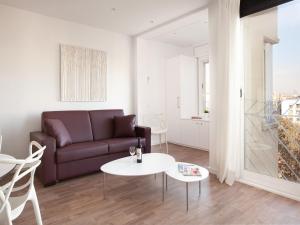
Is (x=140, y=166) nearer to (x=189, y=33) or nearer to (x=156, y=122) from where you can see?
(x=156, y=122)

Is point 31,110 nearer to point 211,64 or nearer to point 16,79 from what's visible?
point 16,79

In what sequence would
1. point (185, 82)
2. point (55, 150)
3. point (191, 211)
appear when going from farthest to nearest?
point (185, 82) → point (55, 150) → point (191, 211)

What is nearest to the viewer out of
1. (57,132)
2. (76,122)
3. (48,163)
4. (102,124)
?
(48,163)

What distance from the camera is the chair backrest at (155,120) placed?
16.2ft

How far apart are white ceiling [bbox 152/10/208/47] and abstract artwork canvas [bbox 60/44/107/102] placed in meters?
1.53

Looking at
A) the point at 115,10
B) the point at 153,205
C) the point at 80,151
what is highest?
the point at 115,10

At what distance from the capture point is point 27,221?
1.90 metres

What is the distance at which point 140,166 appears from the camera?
7.77 feet

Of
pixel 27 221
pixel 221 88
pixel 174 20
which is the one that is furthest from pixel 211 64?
pixel 27 221

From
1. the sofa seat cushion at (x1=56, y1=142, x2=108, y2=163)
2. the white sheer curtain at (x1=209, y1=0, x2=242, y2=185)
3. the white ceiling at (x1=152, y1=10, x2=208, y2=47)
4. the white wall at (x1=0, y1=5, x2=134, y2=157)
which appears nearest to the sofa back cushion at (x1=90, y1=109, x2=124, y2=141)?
the white wall at (x1=0, y1=5, x2=134, y2=157)

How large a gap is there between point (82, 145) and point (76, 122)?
0.60m

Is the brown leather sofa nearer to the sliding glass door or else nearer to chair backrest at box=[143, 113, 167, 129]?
chair backrest at box=[143, 113, 167, 129]

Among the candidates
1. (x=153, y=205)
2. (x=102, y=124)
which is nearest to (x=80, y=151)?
(x=102, y=124)

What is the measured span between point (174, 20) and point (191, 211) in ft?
10.6
